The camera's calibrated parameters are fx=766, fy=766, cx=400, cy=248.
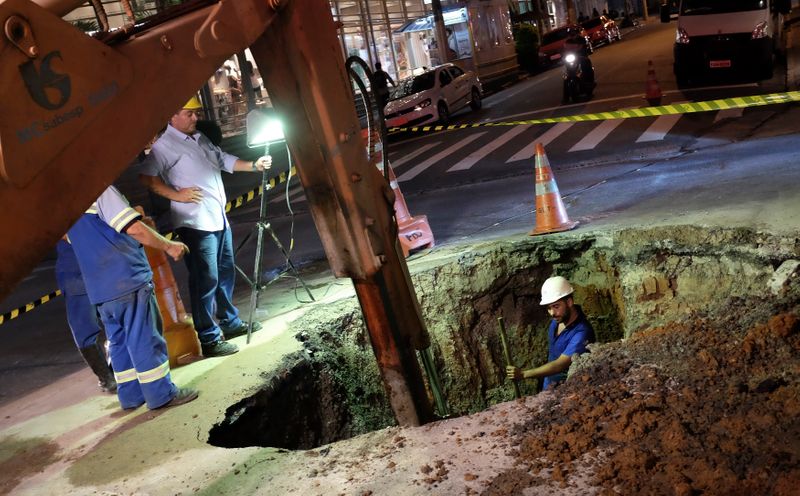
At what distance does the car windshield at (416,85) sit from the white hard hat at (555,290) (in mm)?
17304

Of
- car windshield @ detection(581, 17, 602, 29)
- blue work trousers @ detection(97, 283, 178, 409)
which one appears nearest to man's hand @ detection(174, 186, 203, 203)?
blue work trousers @ detection(97, 283, 178, 409)

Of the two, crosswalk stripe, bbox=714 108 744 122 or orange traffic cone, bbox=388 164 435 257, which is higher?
orange traffic cone, bbox=388 164 435 257

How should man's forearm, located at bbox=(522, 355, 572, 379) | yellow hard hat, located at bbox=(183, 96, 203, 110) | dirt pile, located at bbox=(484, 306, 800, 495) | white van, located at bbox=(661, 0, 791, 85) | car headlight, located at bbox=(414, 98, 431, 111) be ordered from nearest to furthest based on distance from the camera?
dirt pile, located at bbox=(484, 306, 800, 495)
man's forearm, located at bbox=(522, 355, 572, 379)
yellow hard hat, located at bbox=(183, 96, 203, 110)
white van, located at bbox=(661, 0, 791, 85)
car headlight, located at bbox=(414, 98, 431, 111)

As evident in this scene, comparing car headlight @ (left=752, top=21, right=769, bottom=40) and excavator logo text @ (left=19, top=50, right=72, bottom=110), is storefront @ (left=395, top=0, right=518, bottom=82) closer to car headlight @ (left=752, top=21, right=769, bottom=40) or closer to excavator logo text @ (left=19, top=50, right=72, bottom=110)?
car headlight @ (left=752, top=21, right=769, bottom=40)

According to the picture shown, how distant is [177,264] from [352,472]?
30.2 feet

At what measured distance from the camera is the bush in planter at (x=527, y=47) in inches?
1400

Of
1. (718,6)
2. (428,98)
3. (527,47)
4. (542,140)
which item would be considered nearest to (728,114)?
(542,140)

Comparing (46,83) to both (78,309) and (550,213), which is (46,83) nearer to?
(78,309)

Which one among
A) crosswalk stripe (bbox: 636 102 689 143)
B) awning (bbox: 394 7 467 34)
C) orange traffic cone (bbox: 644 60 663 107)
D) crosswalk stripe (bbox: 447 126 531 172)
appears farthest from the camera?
awning (bbox: 394 7 467 34)

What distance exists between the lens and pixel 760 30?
15.9 meters

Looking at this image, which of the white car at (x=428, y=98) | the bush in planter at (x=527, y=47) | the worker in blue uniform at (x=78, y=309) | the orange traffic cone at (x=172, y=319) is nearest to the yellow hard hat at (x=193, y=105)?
the orange traffic cone at (x=172, y=319)

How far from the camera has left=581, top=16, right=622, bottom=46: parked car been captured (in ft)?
121

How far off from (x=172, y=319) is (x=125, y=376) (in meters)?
1.13

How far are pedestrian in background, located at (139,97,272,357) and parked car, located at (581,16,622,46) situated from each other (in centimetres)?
3263
